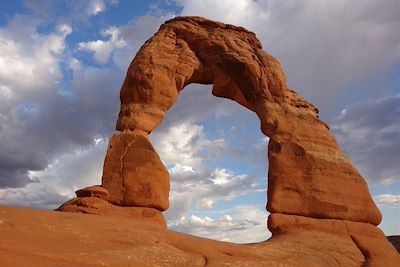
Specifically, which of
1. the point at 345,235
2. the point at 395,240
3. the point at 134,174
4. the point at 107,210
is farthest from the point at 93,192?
the point at 395,240

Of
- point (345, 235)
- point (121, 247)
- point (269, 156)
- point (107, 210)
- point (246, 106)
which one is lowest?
point (121, 247)

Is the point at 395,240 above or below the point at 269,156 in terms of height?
below

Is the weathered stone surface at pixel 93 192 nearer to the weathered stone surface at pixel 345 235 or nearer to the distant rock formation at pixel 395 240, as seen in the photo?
the weathered stone surface at pixel 345 235

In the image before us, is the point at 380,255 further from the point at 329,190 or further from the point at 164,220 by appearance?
the point at 164,220

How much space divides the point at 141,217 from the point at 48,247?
20.3 feet

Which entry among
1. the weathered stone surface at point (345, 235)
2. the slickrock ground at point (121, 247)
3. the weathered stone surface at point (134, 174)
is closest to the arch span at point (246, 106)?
the weathered stone surface at point (134, 174)

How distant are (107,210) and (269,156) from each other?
6567 mm

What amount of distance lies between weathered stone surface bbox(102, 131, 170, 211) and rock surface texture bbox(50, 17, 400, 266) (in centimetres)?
3

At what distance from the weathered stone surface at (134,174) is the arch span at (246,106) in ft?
0.11

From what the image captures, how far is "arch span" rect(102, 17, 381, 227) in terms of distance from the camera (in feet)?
51.9

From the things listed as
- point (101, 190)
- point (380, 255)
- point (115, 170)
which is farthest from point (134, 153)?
point (380, 255)

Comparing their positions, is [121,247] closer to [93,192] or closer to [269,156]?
[93,192]

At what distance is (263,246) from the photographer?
13258mm

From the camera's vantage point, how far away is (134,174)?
15.5 m
